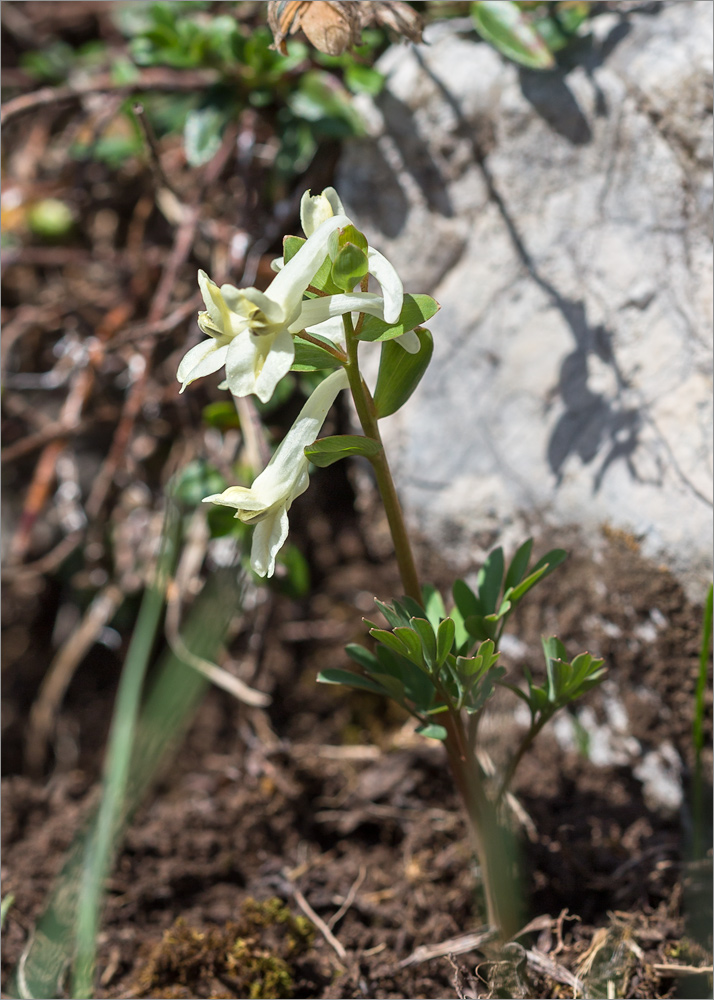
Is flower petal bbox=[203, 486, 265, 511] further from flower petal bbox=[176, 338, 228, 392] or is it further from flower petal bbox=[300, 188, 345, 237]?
flower petal bbox=[300, 188, 345, 237]

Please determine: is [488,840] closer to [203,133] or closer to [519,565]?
[519,565]

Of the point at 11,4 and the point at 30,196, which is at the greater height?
the point at 11,4

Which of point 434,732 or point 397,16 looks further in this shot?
point 397,16

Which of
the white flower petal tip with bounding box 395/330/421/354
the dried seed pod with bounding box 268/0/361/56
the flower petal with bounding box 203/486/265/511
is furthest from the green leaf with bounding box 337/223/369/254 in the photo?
the dried seed pod with bounding box 268/0/361/56

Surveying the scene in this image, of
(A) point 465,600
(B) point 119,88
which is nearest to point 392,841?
(A) point 465,600

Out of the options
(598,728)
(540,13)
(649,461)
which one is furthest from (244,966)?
(540,13)

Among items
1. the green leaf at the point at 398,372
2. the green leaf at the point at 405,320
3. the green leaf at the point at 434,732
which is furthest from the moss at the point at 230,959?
the green leaf at the point at 405,320

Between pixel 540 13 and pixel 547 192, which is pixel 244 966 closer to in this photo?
pixel 547 192
